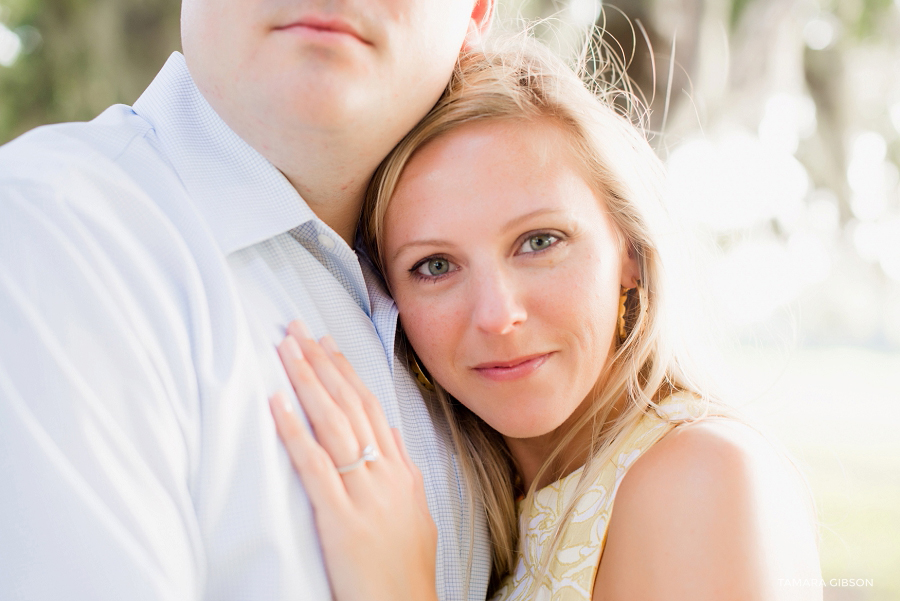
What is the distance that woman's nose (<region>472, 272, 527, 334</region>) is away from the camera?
141 centimetres

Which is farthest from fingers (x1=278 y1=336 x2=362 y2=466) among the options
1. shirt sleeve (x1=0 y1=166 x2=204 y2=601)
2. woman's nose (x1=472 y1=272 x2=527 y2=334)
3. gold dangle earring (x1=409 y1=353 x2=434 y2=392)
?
gold dangle earring (x1=409 y1=353 x2=434 y2=392)

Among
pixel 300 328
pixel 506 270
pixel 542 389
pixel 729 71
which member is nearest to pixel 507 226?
pixel 506 270

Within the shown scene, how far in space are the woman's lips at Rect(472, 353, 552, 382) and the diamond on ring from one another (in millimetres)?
336

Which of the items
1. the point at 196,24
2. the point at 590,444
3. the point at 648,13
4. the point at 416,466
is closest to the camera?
the point at 196,24

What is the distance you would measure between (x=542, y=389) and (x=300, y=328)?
0.51m

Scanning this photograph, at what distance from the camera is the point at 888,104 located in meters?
6.04

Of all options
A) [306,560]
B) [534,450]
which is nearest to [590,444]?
[534,450]

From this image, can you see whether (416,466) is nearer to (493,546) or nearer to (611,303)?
(493,546)

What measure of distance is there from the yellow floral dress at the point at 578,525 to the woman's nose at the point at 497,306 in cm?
33

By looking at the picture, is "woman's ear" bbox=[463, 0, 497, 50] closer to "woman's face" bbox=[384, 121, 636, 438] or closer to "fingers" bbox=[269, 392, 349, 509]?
"woman's face" bbox=[384, 121, 636, 438]

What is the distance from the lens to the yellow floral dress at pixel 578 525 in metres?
1.40

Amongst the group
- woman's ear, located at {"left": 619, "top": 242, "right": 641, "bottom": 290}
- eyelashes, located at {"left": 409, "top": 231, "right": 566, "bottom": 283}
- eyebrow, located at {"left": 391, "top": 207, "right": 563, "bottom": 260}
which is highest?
eyebrow, located at {"left": 391, "top": 207, "right": 563, "bottom": 260}

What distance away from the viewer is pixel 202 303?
1.10 meters

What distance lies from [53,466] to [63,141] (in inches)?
20.4
